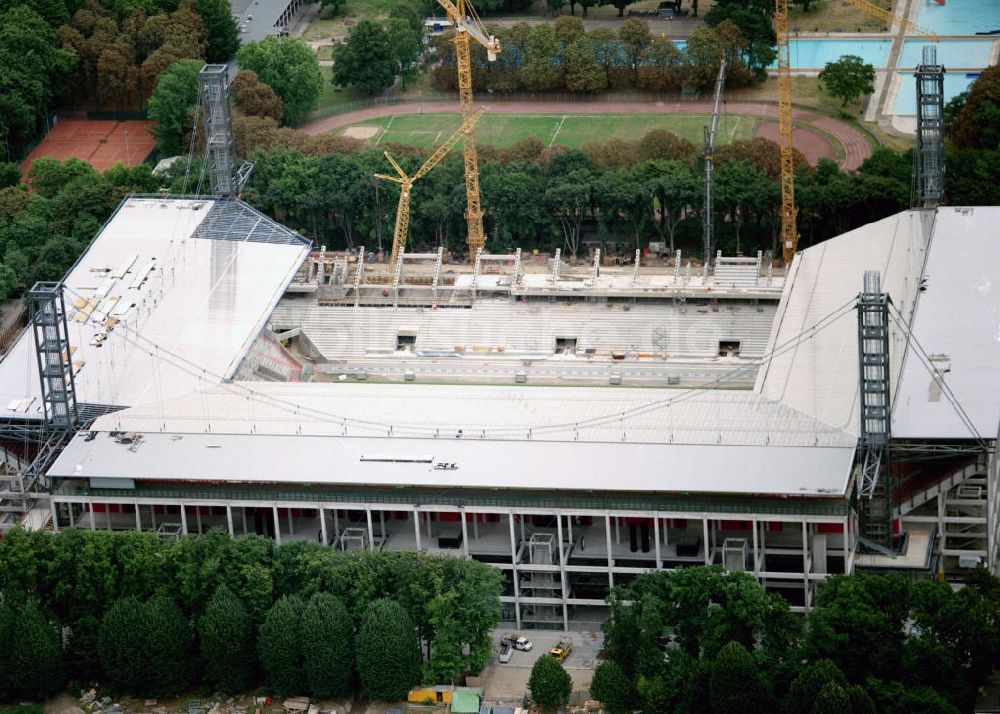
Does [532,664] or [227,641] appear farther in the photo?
[532,664]

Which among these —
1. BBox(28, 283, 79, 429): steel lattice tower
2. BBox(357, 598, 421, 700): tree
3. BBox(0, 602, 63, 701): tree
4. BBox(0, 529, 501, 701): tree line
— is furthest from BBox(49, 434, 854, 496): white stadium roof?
BBox(0, 602, 63, 701): tree

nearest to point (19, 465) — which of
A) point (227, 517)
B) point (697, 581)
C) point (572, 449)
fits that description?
point (227, 517)

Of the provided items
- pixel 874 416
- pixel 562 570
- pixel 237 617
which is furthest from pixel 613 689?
pixel 874 416

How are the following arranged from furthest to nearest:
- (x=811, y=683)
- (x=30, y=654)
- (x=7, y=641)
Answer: (x=7, y=641)
(x=30, y=654)
(x=811, y=683)

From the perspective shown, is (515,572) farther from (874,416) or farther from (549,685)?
(874,416)

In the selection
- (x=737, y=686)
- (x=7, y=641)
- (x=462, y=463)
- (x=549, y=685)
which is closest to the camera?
(x=737, y=686)

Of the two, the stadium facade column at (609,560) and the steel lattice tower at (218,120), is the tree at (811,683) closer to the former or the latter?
the stadium facade column at (609,560)

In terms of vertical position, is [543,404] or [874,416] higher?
[874,416]
